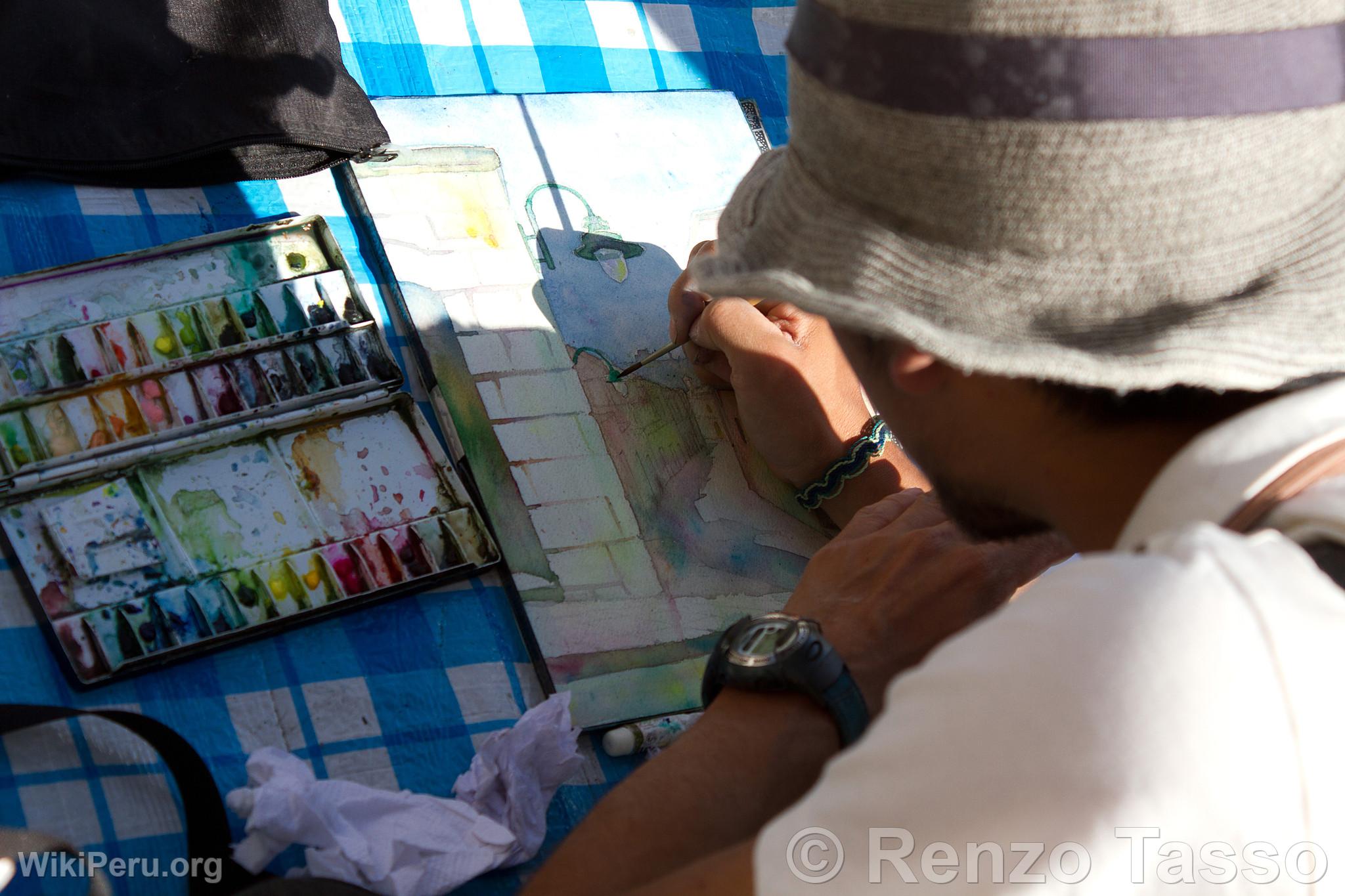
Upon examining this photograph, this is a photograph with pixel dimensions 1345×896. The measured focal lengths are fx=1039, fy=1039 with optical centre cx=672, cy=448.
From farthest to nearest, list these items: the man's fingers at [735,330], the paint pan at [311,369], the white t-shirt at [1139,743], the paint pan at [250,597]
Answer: the man's fingers at [735,330] → the paint pan at [311,369] → the paint pan at [250,597] → the white t-shirt at [1139,743]

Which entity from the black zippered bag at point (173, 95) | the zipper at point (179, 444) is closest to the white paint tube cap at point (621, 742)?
the zipper at point (179, 444)

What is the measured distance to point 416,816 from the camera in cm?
94

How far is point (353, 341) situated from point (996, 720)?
33.7 inches

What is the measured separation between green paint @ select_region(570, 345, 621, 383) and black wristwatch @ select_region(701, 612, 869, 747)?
1.66 ft

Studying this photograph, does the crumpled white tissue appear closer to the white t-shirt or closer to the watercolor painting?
the watercolor painting

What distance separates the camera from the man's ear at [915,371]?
0.68 metres

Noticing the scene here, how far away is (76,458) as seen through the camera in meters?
1.02

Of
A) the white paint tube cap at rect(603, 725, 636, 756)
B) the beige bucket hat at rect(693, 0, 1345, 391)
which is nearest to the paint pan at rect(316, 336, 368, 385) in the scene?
the white paint tube cap at rect(603, 725, 636, 756)

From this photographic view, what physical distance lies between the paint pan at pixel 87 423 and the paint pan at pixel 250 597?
190mm

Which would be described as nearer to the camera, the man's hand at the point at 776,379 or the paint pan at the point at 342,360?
the paint pan at the point at 342,360

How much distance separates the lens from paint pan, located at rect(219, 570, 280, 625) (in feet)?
3.35

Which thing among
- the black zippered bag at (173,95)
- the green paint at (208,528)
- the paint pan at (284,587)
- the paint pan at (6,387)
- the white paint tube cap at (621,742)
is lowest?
the white paint tube cap at (621,742)

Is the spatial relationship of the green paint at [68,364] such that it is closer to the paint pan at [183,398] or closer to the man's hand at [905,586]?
the paint pan at [183,398]

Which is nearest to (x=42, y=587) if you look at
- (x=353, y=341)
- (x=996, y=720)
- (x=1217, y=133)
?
(x=353, y=341)
